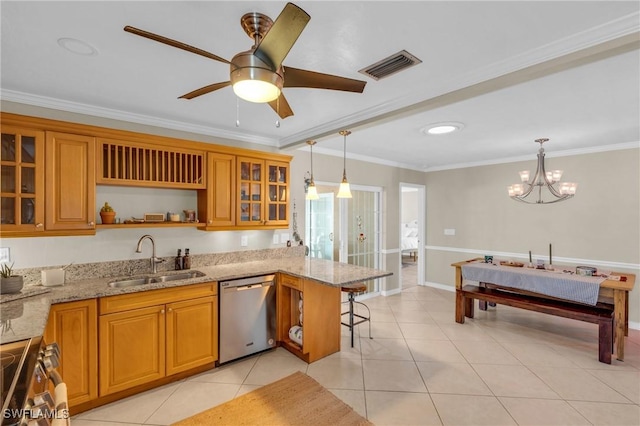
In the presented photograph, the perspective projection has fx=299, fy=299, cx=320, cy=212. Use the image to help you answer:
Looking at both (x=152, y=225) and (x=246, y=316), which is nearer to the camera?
(x=152, y=225)

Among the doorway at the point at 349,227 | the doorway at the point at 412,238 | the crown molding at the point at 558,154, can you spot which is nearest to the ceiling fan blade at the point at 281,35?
the doorway at the point at 349,227

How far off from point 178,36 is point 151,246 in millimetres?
2159

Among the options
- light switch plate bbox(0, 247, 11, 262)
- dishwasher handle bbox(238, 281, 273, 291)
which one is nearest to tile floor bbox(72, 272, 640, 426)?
dishwasher handle bbox(238, 281, 273, 291)

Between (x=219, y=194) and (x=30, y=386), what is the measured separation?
7.64ft

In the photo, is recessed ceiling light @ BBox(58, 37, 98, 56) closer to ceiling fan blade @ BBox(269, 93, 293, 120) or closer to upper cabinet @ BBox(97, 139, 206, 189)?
upper cabinet @ BBox(97, 139, 206, 189)

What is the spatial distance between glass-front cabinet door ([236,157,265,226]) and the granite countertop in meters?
0.55

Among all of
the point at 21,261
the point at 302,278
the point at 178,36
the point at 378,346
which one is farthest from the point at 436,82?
the point at 21,261

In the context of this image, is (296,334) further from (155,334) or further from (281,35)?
(281,35)

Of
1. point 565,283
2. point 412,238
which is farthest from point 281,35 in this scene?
point 412,238

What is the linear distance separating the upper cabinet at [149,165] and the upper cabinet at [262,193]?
1.58 ft

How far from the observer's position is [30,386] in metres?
1.08

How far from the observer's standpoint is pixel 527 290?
377cm

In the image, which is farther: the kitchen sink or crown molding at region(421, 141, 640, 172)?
crown molding at region(421, 141, 640, 172)

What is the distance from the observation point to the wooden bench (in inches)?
120
